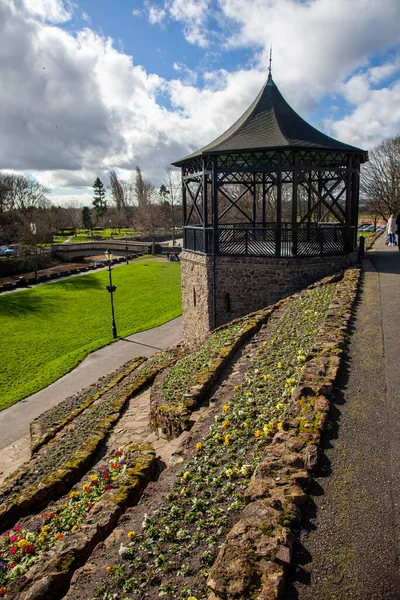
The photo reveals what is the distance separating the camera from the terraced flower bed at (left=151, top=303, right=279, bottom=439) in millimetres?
6578

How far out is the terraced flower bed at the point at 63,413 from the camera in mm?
9201

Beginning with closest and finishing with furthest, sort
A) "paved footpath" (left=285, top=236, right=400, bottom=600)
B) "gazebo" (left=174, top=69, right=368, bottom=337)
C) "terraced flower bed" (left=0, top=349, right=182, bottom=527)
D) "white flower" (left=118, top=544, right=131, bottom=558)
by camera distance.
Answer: "paved footpath" (left=285, top=236, right=400, bottom=600) < "white flower" (left=118, top=544, right=131, bottom=558) < "terraced flower bed" (left=0, top=349, right=182, bottom=527) < "gazebo" (left=174, top=69, right=368, bottom=337)

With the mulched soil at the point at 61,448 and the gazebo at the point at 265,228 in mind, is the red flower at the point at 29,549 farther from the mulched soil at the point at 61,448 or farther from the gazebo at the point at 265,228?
the gazebo at the point at 265,228

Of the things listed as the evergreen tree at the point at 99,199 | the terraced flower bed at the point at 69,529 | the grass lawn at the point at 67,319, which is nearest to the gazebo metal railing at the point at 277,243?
the grass lawn at the point at 67,319

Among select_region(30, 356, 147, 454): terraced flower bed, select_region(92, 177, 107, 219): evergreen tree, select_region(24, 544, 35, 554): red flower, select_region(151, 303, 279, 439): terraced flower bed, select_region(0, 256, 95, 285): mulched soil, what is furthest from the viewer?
select_region(92, 177, 107, 219): evergreen tree

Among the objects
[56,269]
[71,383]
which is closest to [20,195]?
[56,269]

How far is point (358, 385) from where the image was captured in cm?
529

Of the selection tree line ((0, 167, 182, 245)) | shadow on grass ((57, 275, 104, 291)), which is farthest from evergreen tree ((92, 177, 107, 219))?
shadow on grass ((57, 275, 104, 291))

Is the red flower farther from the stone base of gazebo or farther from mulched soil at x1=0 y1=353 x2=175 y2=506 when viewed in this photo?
the stone base of gazebo

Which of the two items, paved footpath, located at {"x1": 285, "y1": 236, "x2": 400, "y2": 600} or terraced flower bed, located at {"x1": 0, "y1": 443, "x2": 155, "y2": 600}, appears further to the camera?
terraced flower bed, located at {"x1": 0, "y1": 443, "x2": 155, "y2": 600}

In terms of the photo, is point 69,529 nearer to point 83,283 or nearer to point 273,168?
point 273,168

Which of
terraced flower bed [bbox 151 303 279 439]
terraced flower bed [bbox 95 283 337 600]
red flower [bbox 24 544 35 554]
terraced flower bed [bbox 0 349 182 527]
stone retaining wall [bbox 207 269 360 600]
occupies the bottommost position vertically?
terraced flower bed [bbox 0 349 182 527]

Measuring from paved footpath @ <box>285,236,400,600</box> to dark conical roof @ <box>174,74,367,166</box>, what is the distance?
8.28 metres

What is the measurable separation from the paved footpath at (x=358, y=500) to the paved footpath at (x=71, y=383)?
770 centimetres
